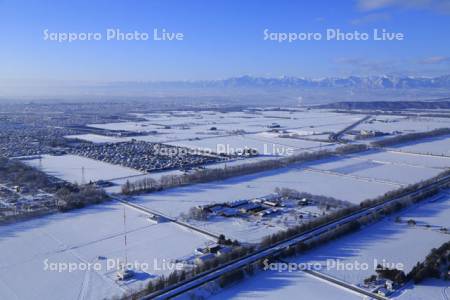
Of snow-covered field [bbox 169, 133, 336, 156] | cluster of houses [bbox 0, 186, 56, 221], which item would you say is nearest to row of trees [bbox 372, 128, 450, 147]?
snow-covered field [bbox 169, 133, 336, 156]

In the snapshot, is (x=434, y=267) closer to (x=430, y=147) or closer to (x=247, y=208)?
(x=247, y=208)

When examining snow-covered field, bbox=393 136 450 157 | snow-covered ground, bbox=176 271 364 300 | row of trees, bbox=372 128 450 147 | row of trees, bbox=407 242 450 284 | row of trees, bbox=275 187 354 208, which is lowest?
snow-covered ground, bbox=176 271 364 300

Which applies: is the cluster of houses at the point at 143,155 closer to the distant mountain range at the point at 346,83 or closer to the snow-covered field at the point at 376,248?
the snow-covered field at the point at 376,248

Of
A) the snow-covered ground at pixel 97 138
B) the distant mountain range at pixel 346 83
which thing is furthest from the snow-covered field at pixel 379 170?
the distant mountain range at pixel 346 83

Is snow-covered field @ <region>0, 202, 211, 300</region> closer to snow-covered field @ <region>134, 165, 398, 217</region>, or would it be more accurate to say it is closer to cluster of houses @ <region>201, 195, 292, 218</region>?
snow-covered field @ <region>134, 165, 398, 217</region>

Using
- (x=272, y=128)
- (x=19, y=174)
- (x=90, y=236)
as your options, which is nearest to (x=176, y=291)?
(x=90, y=236)

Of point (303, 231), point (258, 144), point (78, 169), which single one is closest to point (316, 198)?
point (303, 231)

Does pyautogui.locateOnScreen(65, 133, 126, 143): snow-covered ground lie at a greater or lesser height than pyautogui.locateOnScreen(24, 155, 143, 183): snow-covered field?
greater
